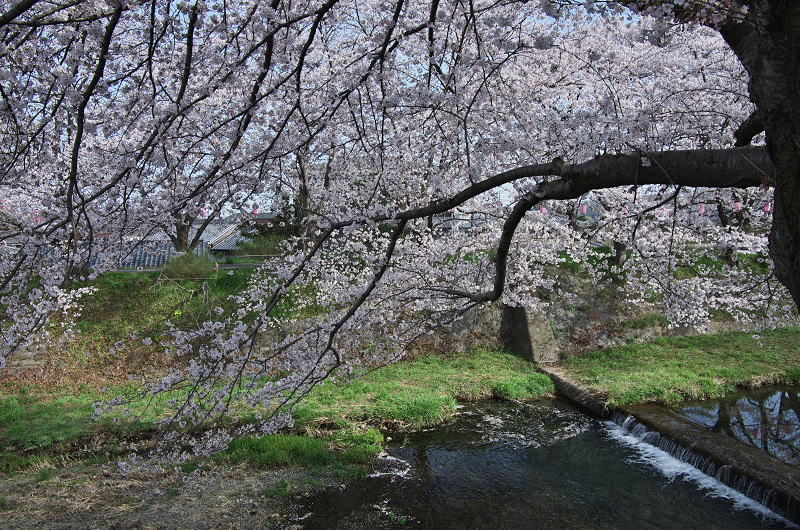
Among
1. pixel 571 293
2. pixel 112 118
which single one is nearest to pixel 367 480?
pixel 112 118

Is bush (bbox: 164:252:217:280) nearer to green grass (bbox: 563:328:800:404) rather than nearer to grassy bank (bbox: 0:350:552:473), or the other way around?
grassy bank (bbox: 0:350:552:473)

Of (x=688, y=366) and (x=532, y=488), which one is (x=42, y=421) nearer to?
(x=532, y=488)

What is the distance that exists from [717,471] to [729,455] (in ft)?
0.94

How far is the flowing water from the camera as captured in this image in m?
5.29

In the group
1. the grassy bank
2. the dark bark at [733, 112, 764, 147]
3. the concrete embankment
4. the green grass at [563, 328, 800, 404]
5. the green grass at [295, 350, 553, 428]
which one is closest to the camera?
the dark bark at [733, 112, 764, 147]

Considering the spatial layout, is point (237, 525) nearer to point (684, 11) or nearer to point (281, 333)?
point (684, 11)

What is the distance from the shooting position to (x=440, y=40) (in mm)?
6012

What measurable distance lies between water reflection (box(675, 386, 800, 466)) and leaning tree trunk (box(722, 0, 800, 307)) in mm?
5620

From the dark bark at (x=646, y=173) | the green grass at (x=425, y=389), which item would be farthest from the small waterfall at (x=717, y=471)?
the dark bark at (x=646, y=173)

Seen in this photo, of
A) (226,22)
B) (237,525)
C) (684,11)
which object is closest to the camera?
(684,11)

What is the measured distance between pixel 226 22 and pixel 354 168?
7475 millimetres

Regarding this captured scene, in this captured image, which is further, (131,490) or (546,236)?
(546,236)

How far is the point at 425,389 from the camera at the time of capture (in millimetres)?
9625

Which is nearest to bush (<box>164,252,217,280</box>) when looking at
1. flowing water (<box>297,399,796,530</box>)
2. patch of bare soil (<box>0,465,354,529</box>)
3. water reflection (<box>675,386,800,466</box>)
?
patch of bare soil (<box>0,465,354,529</box>)
